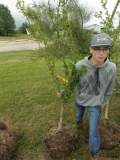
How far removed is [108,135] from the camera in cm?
315

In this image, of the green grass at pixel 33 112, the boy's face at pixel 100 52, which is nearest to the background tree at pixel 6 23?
the green grass at pixel 33 112

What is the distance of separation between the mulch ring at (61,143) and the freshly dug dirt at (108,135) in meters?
0.43

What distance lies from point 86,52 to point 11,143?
200 cm

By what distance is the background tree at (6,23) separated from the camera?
43.2 m

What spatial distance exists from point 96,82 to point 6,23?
144 feet

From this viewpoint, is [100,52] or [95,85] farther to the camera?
[95,85]

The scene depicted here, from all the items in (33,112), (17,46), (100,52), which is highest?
(100,52)

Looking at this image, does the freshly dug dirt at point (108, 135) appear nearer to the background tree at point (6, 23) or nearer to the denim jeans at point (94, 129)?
the denim jeans at point (94, 129)

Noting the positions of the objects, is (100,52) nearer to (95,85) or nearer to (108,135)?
(95,85)

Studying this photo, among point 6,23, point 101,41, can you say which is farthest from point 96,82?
point 6,23

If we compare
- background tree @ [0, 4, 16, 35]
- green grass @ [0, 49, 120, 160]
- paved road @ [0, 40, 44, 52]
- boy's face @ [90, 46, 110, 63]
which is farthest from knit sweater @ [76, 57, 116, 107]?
background tree @ [0, 4, 16, 35]

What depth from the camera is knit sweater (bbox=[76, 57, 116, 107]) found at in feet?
8.66

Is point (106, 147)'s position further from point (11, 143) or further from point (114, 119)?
point (11, 143)

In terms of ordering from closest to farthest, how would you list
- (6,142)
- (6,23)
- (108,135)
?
(6,142) < (108,135) < (6,23)
